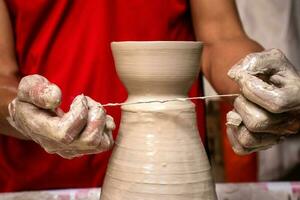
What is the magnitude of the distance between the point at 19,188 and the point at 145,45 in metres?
0.62

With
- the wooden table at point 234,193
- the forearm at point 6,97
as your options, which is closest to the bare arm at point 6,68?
the forearm at point 6,97

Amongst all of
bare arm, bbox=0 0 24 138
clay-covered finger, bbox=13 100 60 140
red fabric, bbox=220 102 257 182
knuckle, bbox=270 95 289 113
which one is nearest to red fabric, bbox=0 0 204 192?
bare arm, bbox=0 0 24 138

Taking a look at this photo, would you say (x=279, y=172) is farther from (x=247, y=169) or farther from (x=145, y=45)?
(x=145, y=45)

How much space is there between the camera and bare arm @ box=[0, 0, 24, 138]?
3.33 ft

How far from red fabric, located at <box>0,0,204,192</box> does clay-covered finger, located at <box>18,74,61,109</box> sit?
0.38 meters

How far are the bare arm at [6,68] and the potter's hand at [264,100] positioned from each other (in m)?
0.43

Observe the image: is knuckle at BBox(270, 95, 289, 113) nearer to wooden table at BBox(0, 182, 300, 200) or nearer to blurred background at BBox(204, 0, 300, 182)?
wooden table at BBox(0, 182, 300, 200)

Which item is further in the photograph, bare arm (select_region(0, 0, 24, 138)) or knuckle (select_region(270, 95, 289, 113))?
bare arm (select_region(0, 0, 24, 138))

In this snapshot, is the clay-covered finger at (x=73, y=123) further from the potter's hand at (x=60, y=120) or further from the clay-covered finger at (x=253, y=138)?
the clay-covered finger at (x=253, y=138)

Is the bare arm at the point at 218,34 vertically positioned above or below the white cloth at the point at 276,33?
above

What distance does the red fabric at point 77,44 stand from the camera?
119 centimetres

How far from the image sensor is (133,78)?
822mm

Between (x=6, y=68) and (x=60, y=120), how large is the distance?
0.44m

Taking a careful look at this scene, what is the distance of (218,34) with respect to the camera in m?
1.23
